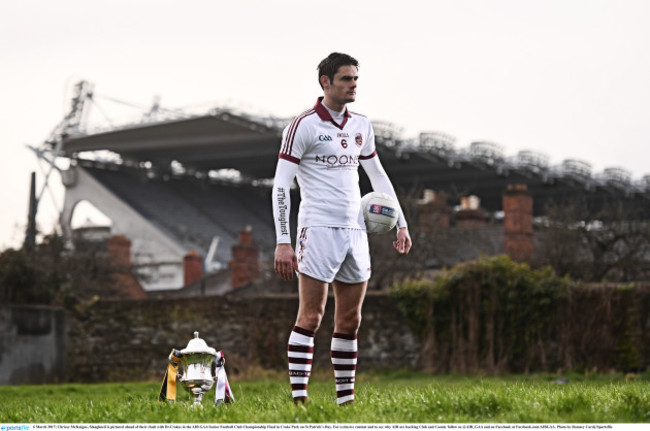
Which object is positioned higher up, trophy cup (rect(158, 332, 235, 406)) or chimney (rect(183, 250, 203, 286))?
chimney (rect(183, 250, 203, 286))

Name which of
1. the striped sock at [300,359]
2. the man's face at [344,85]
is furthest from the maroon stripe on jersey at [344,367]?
the man's face at [344,85]

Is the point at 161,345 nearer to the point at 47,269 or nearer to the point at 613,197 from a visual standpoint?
the point at 47,269

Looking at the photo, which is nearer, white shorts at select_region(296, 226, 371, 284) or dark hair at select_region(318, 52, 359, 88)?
white shorts at select_region(296, 226, 371, 284)

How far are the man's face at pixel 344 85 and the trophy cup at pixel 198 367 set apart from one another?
202cm

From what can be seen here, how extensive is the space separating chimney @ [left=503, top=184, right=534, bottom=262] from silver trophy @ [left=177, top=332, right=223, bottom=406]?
26.0 m

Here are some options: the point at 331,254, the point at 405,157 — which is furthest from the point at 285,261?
the point at 405,157

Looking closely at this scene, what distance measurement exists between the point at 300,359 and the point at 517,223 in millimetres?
29569

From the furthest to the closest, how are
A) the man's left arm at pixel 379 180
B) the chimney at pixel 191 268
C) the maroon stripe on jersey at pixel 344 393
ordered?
the chimney at pixel 191 268, the man's left arm at pixel 379 180, the maroon stripe on jersey at pixel 344 393

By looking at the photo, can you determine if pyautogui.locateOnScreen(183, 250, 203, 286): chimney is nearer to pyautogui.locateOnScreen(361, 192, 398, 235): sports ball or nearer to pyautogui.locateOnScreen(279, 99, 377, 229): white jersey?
pyautogui.locateOnScreen(361, 192, 398, 235): sports ball

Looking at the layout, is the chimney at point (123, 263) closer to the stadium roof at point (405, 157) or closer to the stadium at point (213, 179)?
the stadium at point (213, 179)

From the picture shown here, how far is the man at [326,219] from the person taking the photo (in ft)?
24.5

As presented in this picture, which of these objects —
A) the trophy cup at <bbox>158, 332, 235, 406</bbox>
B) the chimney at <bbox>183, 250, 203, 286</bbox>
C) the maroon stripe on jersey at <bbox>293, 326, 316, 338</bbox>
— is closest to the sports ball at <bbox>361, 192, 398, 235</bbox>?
the maroon stripe on jersey at <bbox>293, 326, 316, 338</bbox>

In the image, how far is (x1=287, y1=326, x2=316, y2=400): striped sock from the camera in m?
7.49

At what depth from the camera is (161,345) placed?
26656 millimetres
